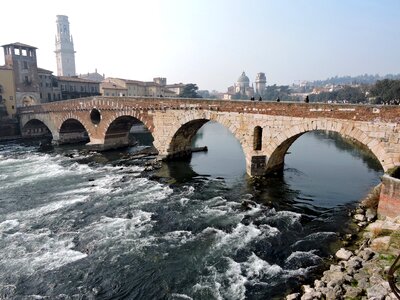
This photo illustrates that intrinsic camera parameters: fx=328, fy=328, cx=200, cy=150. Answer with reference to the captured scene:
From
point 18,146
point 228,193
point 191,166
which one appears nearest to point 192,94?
point 18,146

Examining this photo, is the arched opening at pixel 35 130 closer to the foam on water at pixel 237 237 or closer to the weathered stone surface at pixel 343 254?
the foam on water at pixel 237 237

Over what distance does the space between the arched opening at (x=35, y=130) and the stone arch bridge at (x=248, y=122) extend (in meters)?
9.80

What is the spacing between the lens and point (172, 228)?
1579 centimetres

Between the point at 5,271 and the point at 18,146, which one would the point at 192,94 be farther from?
the point at 5,271

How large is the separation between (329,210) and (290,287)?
25.7ft

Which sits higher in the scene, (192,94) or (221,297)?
(192,94)

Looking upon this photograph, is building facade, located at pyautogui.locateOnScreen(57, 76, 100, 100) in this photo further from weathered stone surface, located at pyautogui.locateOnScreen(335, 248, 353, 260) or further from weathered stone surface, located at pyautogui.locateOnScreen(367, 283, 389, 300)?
weathered stone surface, located at pyautogui.locateOnScreen(367, 283, 389, 300)

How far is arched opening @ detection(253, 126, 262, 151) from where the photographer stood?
73.5 ft

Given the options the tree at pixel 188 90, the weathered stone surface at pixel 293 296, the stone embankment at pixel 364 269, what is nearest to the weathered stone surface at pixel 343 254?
the stone embankment at pixel 364 269

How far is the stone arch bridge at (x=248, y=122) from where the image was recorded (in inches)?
664

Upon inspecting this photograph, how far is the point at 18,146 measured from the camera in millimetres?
42406

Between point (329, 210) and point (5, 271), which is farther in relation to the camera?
point (329, 210)

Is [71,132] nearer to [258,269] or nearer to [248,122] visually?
[248,122]

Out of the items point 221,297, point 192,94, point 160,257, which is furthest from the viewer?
point 192,94
